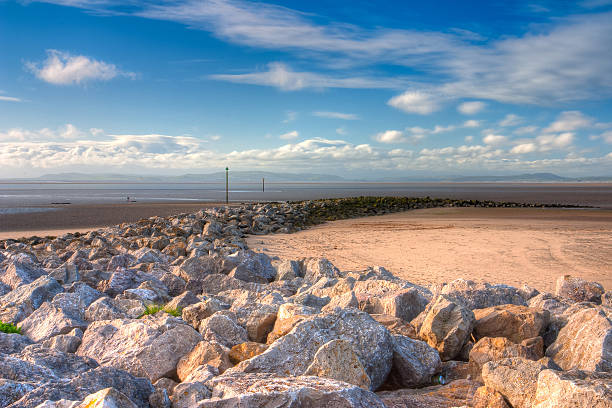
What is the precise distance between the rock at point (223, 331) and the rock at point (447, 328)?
5.41 ft

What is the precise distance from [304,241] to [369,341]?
38.3 ft

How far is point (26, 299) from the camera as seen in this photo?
538 centimetres

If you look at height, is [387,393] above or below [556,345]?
below

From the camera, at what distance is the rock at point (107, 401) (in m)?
2.19

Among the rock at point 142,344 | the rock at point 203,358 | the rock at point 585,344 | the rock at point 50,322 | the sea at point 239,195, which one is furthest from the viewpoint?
the sea at point 239,195

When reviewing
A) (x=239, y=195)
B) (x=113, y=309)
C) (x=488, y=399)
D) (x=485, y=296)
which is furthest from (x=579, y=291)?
(x=239, y=195)

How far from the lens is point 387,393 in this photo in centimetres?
319

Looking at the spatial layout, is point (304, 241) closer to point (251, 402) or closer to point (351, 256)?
point (351, 256)

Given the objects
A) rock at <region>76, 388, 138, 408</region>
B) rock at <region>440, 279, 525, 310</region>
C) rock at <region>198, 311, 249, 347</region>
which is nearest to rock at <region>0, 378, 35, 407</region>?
rock at <region>76, 388, 138, 408</region>

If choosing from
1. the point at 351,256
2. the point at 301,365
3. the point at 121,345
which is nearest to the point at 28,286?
the point at 121,345

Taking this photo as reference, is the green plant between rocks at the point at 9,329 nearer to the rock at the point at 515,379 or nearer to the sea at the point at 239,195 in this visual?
the rock at the point at 515,379

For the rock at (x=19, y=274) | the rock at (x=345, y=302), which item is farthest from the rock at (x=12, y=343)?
the rock at (x=19, y=274)

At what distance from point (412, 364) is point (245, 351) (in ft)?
4.20

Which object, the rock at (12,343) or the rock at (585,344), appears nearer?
the rock at (585,344)
